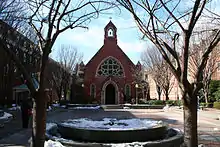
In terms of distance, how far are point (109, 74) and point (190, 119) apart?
44.9m

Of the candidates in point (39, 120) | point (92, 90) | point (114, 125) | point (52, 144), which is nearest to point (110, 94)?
point (92, 90)

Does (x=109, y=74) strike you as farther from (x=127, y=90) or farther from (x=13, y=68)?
(x=13, y=68)

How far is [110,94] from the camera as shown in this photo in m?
50.4

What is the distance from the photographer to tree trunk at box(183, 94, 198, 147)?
4895mm

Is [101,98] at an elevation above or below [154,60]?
below

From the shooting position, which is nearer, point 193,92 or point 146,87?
point 193,92

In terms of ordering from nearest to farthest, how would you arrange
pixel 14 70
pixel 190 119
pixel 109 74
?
pixel 190 119, pixel 14 70, pixel 109 74

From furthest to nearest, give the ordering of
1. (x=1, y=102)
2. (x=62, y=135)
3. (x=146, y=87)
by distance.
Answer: (x=146, y=87)
(x=1, y=102)
(x=62, y=135)

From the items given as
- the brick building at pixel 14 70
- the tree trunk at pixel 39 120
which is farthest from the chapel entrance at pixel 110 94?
the tree trunk at pixel 39 120

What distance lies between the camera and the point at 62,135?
10211 mm

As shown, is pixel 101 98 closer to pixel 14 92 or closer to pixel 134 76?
pixel 134 76

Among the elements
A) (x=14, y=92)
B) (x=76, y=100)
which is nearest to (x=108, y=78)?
(x=76, y=100)

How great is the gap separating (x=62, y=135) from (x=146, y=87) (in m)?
39.4

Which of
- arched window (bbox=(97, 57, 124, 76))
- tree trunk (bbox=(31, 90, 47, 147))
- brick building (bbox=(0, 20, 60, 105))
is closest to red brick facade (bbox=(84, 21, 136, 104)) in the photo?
arched window (bbox=(97, 57, 124, 76))
